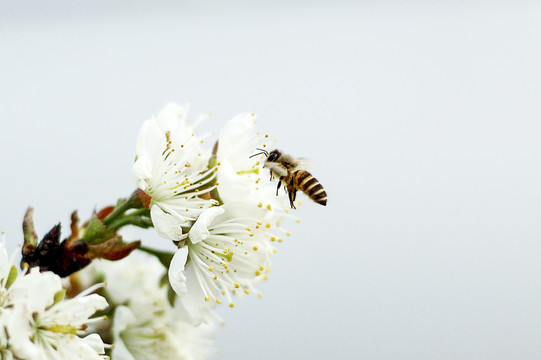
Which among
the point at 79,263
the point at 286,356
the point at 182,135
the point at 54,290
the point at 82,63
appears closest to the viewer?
the point at 54,290

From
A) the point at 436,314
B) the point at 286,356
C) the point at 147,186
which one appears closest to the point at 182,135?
the point at 147,186

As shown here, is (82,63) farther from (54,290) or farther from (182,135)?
(54,290)

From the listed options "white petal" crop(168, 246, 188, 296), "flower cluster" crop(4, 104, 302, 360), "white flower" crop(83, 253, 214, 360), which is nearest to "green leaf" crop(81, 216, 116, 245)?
"flower cluster" crop(4, 104, 302, 360)

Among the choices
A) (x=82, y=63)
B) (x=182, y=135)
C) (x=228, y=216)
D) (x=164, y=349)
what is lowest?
(x=164, y=349)

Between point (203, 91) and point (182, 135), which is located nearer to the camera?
point (182, 135)

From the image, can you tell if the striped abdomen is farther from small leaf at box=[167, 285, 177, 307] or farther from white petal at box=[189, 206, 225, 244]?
small leaf at box=[167, 285, 177, 307]

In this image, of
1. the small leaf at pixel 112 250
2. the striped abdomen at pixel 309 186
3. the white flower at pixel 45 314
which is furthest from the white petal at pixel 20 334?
the striped abdomen at pixel 309 186

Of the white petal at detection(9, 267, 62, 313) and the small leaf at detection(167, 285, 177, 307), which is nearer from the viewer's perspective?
the white petal at detection(9, 267, 62, 313)
